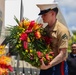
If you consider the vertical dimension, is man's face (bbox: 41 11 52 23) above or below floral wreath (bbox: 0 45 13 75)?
above

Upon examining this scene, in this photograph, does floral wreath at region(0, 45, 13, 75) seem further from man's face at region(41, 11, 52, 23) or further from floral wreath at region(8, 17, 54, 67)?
man's face at region(41, 11, 52, 23)

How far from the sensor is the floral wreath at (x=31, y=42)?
4.01 m

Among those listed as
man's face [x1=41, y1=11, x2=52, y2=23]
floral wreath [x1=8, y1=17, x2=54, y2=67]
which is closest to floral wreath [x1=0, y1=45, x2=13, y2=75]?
floral wreath [x1=8, y1=17, x2=54, y2=67]

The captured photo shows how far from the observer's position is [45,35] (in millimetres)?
4160

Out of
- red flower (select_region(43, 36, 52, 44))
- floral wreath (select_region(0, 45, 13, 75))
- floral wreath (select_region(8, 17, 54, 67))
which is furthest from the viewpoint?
red flower (select_region(43, 36, 52, 44))

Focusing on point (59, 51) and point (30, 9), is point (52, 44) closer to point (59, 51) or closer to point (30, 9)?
point (59, 51)

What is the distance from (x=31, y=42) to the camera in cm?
407

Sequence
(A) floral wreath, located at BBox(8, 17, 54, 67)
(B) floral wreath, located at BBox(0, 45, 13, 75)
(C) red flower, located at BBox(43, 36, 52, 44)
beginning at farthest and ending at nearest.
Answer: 1. (C) red flower, located at BBox(43, 36, 52, 44)
2. (A) floral wreath, located at BBox(8, 17, 54, 67)
3. (B) floral wreath, located at BBox(0, 45, 13, 75)

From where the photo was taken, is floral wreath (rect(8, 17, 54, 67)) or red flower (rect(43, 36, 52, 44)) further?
red flower (rect(43, 36, 52, 44))

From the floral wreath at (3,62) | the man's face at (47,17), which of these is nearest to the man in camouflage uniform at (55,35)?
the man's face at (47,17)

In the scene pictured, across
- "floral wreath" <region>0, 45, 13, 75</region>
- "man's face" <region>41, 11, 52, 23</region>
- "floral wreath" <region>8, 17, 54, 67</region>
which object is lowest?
"floral wreath" <region>0, 45, 13, 75</region>

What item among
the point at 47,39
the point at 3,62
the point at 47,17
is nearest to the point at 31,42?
the point at 47,39

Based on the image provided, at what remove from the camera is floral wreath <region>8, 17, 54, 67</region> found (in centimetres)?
401

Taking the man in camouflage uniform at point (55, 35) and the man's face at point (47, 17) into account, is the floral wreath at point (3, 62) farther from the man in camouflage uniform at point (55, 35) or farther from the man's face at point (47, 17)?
the man's face at point (47, 17)
